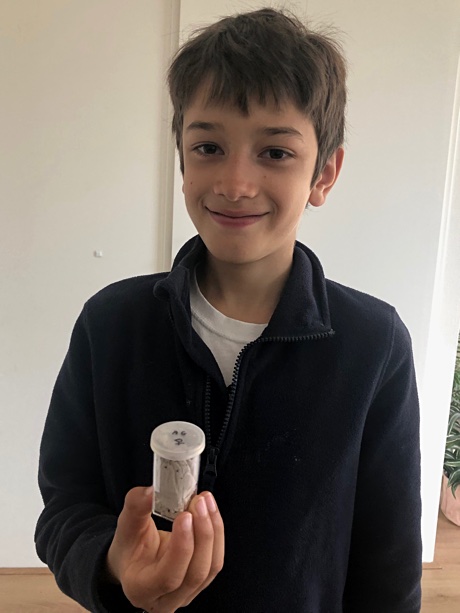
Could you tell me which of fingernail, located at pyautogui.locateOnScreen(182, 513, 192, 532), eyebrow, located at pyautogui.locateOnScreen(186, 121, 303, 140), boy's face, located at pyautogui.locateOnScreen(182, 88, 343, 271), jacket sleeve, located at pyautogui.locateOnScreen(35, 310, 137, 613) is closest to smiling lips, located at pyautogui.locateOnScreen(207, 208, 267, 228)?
boy's face, located at pyautogui.locateOnScreen(182, 88, 343, 271)

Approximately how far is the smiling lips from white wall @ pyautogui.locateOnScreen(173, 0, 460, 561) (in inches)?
29.6

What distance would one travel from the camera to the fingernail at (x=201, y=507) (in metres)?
0.55

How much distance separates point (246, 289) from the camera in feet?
2.76

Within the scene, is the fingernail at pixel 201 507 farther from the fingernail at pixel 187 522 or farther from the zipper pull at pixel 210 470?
the zipper pull at pixel 210 470

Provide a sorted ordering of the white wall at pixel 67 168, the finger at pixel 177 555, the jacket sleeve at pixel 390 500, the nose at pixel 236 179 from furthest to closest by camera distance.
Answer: the white wall at pixel 67 168 < the jacket sleeve at pixel 390 500 < the nose at pixel 236 179 < the finger at pixel 177 555

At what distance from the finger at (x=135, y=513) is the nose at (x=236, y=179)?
14.9 inches

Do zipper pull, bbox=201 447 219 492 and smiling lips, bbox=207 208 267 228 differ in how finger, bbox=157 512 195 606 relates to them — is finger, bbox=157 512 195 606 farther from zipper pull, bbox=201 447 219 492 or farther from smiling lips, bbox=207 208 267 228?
smiling lips, bbox=207 208 267 228

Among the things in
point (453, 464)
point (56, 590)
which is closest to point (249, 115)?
point (56, 590)

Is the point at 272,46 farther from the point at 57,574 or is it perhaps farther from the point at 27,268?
the point at 27,268

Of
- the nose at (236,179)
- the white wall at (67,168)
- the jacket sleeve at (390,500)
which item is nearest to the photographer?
the nose at (236,179)

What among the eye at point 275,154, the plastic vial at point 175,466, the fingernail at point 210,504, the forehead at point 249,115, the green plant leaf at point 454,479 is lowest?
the green plant leaf at point 454,479

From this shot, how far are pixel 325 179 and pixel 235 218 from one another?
0.21 m

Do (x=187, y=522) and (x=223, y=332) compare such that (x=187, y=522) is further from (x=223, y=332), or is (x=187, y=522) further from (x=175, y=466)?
(x=223, y=332)

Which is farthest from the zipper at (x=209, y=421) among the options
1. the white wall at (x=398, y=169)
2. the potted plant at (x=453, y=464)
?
the potted plant at (x=453, y=464)
